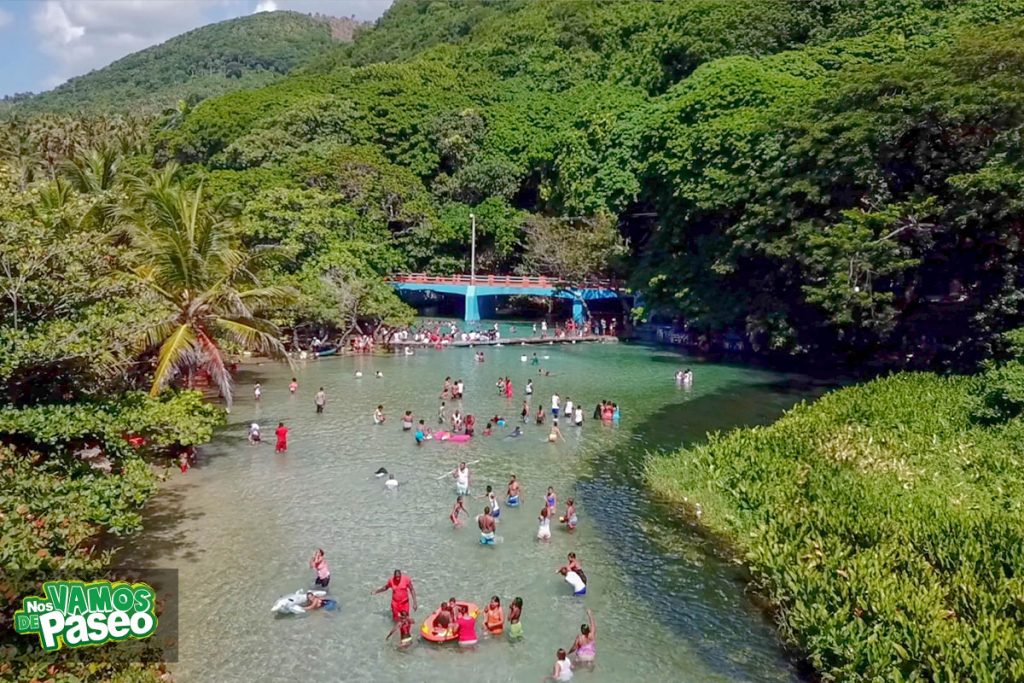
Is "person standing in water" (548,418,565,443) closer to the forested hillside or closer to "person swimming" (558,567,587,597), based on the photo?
"person swimming" (558,567,587,597)

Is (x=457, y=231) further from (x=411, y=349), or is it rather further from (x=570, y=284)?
(x=411, y=349)

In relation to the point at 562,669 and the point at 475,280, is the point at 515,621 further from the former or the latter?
the point at 475,280

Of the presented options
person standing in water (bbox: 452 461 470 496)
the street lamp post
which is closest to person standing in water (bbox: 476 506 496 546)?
person standing in water (bbox: 452 461 470 496)

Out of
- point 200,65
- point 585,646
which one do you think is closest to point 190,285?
point 585,646

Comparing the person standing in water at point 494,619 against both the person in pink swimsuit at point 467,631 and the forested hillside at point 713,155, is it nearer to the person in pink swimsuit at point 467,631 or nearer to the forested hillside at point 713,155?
the person in pink swimsuit at point 467,631

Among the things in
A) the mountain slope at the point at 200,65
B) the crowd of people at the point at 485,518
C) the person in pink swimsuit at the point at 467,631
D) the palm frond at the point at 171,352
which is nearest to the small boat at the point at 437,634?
the crowd of people at the point at 485,518

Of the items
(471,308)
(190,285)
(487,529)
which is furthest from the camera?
(471,308)
